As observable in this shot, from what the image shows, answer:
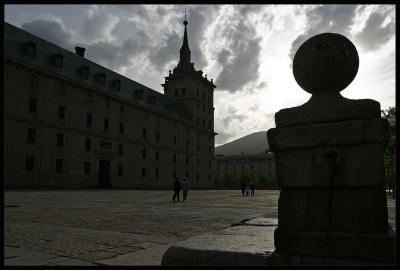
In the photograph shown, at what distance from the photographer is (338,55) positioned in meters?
3.30

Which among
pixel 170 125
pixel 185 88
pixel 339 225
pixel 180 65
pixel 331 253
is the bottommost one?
pixel 331 253

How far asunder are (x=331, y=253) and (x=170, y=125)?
57612 mm

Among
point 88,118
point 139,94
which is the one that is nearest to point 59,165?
point 88,118

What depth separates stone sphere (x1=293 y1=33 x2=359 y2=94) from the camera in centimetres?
331

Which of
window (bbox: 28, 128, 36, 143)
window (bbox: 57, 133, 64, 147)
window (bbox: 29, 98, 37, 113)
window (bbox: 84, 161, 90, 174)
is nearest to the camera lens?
window (bbox: 28, 128, 36, 143)

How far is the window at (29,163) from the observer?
1366 inches

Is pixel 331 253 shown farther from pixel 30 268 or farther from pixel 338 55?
pixel 30 268

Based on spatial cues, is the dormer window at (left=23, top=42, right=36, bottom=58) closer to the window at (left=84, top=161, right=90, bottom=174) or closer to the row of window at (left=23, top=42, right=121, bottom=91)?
the row of window at (left=23, top=42, right=121, bottom=91)

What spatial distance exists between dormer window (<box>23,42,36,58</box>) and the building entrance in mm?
14857

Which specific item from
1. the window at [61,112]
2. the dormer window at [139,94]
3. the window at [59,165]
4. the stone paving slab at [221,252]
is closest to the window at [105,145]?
the window at [61,112]

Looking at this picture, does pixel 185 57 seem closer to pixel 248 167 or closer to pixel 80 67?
pixel 80 67

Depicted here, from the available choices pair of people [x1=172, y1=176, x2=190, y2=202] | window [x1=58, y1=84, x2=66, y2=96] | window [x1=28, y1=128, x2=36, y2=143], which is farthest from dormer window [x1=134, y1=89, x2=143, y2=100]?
pair of people [x1=172, y1=176, x2=190, y2=202]

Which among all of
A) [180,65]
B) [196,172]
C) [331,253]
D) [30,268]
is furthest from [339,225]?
[180,65]

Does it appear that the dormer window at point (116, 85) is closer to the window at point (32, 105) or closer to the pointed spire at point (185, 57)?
the window at point (32, 105)
